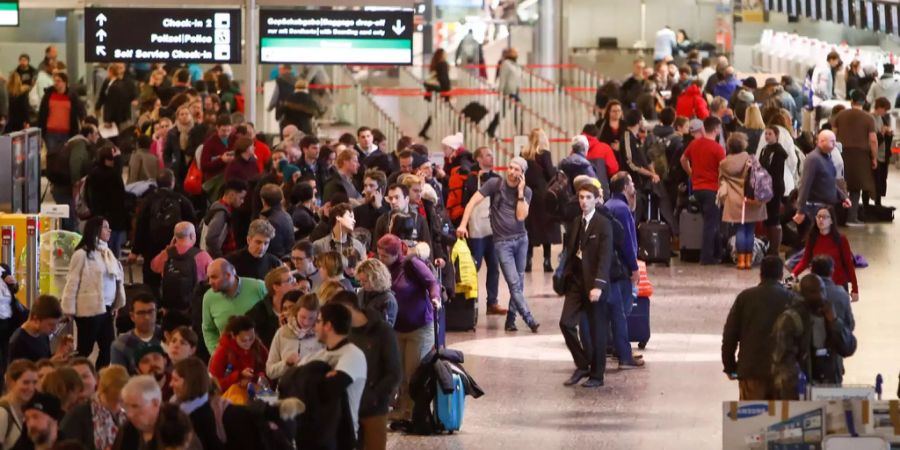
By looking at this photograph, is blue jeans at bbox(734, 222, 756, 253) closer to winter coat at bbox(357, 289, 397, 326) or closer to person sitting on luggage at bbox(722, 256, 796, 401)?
person sitting on luggage at bbox(722, 256, 796, 401)

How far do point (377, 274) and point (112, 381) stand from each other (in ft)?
10.3

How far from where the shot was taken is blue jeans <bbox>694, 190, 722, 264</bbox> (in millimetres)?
21875

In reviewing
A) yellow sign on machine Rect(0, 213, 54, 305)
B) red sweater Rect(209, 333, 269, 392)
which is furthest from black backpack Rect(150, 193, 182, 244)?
red sweater Rect(209, 333, 269, 392)

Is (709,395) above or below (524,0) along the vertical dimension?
below

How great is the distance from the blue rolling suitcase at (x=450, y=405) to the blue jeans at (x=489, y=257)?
4603 mm

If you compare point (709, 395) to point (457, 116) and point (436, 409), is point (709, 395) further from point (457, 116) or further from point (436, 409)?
point (457, 116)

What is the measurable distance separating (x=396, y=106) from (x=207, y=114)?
836 centimetres

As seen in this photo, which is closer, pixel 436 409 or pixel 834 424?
pixel 834 424

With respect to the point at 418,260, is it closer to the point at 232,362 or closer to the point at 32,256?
the point at 232,362

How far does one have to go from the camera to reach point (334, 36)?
22391 millimetres

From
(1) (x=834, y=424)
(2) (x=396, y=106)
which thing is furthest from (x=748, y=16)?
(1) (x=834, y=424)

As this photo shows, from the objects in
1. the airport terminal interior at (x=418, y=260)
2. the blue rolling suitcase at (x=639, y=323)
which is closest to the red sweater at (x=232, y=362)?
the airport terminal interior at (x=418, y=260)

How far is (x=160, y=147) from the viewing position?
21547 millimetres

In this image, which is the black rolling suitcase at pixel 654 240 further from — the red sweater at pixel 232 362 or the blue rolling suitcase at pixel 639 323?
the red sweater at pixel 232 362
